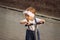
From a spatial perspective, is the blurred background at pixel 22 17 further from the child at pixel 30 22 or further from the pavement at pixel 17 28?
the child at pixel 30 22

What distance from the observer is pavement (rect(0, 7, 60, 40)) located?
233 cm

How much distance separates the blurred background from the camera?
2.34 metres

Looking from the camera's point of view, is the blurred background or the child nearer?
the child

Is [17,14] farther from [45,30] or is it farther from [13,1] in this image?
[45,30]

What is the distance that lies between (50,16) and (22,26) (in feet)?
1.00

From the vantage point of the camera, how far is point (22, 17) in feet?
7.66

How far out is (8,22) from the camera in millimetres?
2406

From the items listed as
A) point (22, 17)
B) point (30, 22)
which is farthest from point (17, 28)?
point (30, 22)

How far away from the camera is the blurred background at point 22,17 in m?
2.34

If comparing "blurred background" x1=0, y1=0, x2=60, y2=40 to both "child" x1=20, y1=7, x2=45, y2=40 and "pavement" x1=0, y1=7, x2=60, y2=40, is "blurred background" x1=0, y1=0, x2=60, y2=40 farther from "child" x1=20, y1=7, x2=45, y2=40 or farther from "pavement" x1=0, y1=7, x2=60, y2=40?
"child" x1=20, y1=7, x2=45, y2=40

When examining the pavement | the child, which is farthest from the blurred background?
the child

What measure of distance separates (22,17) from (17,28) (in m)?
0.12

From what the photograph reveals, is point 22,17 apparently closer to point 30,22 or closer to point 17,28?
point 17,28

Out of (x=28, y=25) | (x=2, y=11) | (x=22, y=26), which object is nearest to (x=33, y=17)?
(x=28, y=25)
